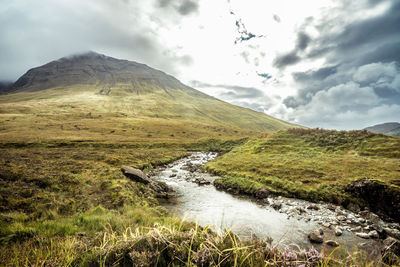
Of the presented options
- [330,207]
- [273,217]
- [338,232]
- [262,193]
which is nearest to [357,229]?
[338,232]

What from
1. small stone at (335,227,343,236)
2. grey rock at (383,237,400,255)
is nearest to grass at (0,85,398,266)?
grey rock at (383,237,400,255)

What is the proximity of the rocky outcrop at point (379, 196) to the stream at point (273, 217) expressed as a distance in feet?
5.27

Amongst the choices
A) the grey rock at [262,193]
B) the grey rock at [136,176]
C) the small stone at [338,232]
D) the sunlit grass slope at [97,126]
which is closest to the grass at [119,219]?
the grey rock at [262,193]

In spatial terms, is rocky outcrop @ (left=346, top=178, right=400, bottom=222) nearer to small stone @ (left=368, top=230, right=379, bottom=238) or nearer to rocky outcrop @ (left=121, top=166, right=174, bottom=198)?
small stone @ (left=368, top=230, right=379, bottom=238)

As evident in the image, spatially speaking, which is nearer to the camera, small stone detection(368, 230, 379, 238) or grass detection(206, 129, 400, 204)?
small stone detection(368, 230, 379, 238)

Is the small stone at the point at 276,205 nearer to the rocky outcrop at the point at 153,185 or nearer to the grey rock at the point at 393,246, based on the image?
the grey rock at the point at 393,246

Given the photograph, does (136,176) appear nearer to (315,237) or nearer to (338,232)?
(315,237)

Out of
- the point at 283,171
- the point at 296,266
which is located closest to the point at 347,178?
the point at 283,171

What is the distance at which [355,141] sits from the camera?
2897 centimetres

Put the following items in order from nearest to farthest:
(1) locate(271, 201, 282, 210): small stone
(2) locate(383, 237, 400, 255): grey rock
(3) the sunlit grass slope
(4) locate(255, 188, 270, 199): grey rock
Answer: (2) locate(383, 237, 400, 255): grey rock
(1) locate(271, 201, 282, 210): small stone
(4) locate(255, 188, 270, 199): grey rock
(3) the sunlit grass slope

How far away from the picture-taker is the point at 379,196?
13.1m

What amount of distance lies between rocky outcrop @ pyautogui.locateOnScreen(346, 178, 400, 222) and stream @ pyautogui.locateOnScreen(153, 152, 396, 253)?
1605 mm

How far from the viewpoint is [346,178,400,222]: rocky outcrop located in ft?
39.6

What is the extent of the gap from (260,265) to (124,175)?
60.3 feet
